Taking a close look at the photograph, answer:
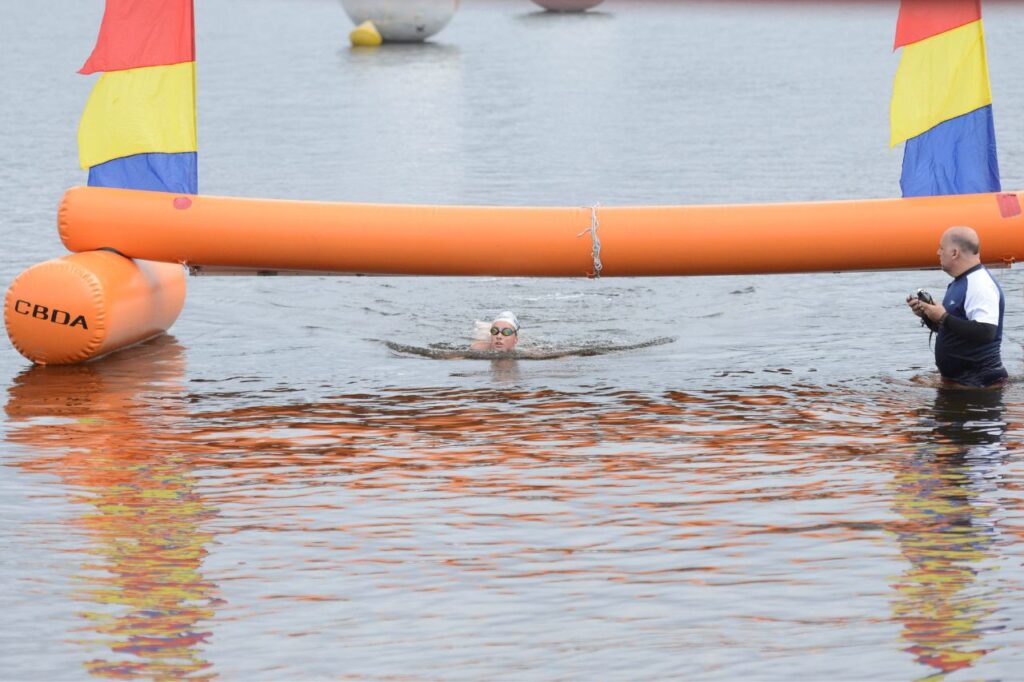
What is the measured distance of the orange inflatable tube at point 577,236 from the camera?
1284cm

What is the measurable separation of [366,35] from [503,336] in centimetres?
3380

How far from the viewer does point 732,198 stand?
22453mm

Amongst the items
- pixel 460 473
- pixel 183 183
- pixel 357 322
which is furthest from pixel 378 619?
pixel 357 322

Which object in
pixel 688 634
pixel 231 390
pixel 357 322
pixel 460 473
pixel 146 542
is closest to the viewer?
pixel 688 634

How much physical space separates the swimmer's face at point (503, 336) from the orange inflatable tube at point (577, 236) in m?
0.80

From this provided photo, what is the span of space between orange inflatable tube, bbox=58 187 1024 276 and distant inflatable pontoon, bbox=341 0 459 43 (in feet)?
Result: 109

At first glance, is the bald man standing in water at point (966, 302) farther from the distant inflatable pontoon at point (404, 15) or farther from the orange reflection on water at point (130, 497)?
the distant inflatable pontoon at point (404, 15)

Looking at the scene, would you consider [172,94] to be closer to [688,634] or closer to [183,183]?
[183,183]

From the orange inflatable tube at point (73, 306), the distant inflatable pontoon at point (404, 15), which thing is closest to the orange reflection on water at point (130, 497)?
the orange inflatable tube at point (73, 306)

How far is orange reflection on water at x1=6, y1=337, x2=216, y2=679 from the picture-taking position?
7.83 meters

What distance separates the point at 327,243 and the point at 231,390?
1.36 meters

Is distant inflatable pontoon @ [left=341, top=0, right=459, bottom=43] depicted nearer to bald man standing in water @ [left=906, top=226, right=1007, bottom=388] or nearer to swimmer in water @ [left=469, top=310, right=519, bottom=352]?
swimmer in water @ [left=469, top=310, right=519, bottom=352]

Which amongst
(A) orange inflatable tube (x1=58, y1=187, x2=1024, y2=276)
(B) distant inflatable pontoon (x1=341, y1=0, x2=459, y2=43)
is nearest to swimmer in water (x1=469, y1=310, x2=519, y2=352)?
(A) orange inflatable tube (x1=58, y1=187, x2=1024, y2=276)

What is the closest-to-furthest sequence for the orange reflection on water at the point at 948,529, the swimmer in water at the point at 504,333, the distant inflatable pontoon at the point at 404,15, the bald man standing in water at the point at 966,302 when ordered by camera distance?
the orange reflection on water at the point at 948,529 → the bald man standing in water at the point at 966,302 → the swimmer in water at the point at 504,333 → the distant inflatable pontoon at the point at 404,15
